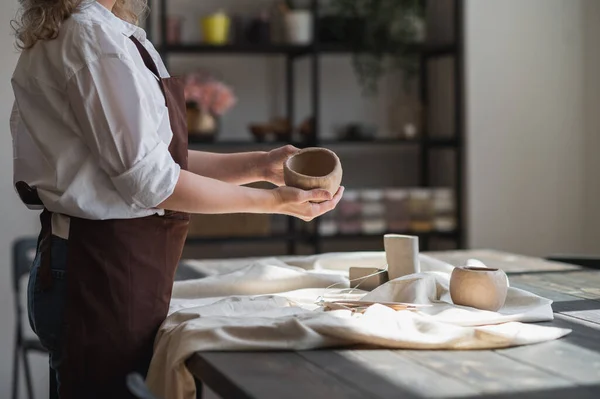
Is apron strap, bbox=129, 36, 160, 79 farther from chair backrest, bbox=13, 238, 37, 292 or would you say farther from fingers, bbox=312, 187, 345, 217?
chair backrest, bbox=13, 238, 37, 292

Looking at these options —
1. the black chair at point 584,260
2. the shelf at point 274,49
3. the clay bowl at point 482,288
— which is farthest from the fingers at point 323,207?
the shelf at point 274,49

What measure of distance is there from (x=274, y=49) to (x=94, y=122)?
3.20 m

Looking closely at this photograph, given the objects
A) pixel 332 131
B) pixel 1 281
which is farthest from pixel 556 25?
pixel 1 281

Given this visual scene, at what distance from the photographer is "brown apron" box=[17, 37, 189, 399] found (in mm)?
1825

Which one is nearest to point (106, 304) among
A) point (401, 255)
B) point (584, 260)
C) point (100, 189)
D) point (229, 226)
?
point (100, 189)

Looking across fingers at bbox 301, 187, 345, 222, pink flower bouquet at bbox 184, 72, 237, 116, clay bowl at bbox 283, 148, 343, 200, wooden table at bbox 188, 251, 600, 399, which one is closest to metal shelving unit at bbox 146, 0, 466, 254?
pink flower bouquet at bbox 184, 72, 237, 116

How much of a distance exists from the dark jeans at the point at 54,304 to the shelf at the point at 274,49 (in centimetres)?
294

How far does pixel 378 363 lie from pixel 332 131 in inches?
148

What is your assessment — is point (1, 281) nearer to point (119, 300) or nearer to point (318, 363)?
point (119, 300)

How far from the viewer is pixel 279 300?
200 centimetres

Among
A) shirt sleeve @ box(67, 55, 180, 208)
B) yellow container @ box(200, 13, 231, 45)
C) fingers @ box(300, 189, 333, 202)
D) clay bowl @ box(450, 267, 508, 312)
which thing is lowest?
clay bowl @ box(450, 267, 508, 312)

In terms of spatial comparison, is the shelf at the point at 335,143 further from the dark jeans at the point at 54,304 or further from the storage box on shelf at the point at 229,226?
the dark jeans at the point at 54,304

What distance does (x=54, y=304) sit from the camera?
1854 millimetres

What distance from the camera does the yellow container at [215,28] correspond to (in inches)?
189
